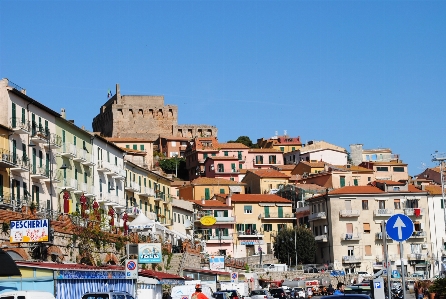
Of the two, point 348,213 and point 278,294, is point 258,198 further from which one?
point 278,294

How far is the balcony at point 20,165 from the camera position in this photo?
2077 inches

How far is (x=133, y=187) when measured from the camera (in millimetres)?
82000

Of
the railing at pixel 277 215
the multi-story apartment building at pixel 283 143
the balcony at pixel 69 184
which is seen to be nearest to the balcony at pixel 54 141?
the balcony at pixel 69 184

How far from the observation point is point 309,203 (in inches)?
4407

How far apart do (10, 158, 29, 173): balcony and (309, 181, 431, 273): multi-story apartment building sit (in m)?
55.4

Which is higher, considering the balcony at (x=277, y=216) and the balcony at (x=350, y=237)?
the balcony at (x=277, y=216)

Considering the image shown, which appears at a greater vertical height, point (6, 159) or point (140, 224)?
point (6, 159)

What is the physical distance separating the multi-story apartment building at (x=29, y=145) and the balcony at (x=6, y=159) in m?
0.35

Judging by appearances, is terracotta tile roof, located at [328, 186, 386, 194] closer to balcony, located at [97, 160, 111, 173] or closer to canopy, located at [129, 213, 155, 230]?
balcony, located at [97, 160, 111, 173]

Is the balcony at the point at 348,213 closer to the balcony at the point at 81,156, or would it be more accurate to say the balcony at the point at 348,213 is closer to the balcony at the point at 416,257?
the balcony at the point at 416,257

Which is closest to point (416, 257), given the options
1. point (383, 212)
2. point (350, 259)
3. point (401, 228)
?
point (383, 212)

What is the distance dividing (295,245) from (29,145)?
2244 inches

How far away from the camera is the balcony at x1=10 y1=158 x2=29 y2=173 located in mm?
52750

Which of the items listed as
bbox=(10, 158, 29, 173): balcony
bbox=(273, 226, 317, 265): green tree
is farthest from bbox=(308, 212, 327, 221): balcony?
bbox=(10, 158, 29, 173): balcony
